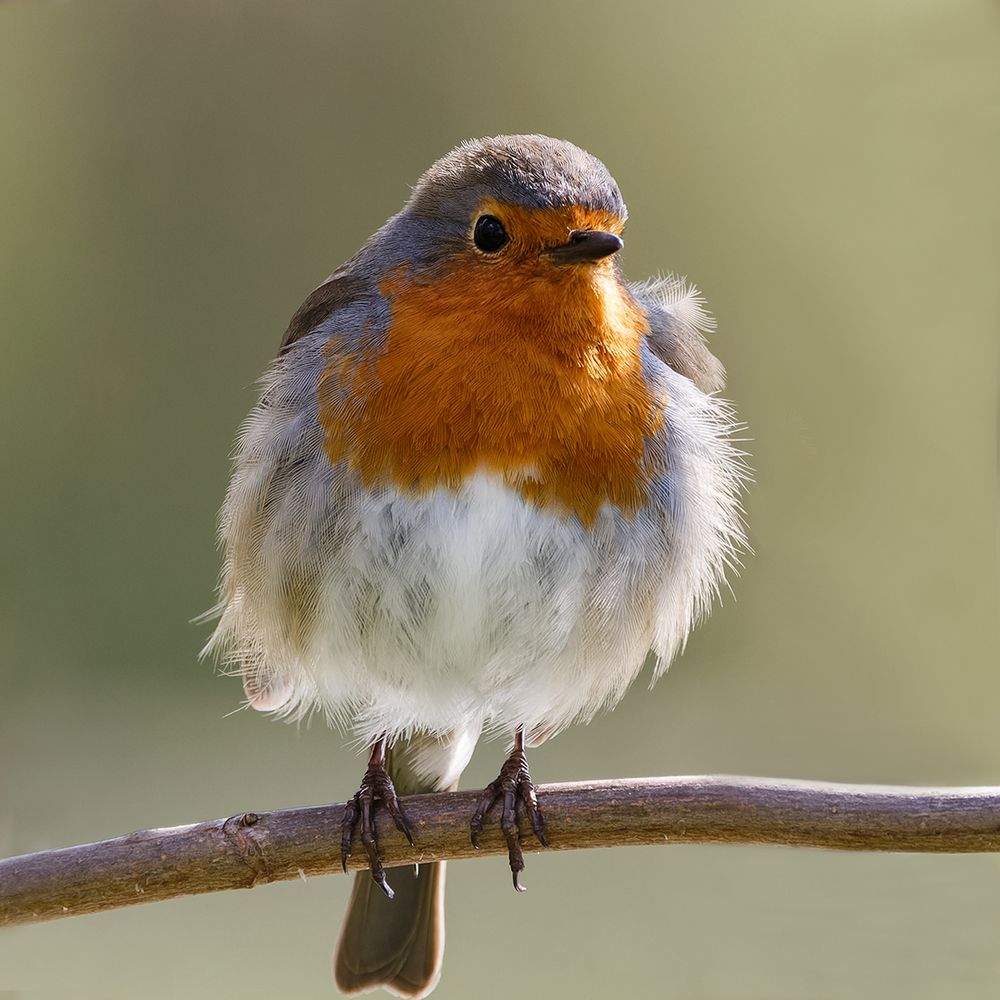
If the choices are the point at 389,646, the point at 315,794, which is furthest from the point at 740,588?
the point at 389,646

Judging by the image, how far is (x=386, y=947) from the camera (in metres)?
3.98

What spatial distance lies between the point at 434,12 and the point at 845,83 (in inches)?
81.8

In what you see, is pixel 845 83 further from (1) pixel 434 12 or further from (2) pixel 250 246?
(2) pixel 250 246

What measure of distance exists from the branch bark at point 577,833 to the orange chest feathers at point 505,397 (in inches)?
29.9

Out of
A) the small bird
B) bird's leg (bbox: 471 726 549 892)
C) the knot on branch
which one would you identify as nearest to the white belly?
the small bird

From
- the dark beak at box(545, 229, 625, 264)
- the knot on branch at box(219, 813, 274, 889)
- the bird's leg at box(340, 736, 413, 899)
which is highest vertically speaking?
the dark beak at box(545, 229, 625, 264)

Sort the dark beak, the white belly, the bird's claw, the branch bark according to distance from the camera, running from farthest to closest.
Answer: the white belly < the bird's claw < the dark beak < the branch bark

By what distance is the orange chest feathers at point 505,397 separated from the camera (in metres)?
3.34

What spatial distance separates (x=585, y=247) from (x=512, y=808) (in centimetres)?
137

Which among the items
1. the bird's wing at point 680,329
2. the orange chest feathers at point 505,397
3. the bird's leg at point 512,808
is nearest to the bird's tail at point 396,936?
the bird's leg at point 512,808

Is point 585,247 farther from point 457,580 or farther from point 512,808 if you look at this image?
point 512,808

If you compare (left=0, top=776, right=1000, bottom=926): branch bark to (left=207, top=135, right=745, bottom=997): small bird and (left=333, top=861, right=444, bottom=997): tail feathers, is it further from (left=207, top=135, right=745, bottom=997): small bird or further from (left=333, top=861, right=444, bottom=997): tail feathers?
(left=333, top=861, right=444, bottom=997): tail feathers

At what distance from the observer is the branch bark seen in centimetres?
281

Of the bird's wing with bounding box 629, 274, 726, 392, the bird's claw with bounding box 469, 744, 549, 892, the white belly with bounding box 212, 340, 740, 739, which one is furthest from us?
the bird's wing with bounding box 629, 274, 726, 392
